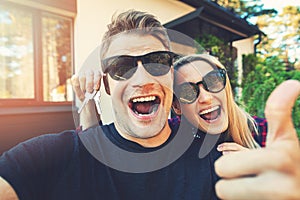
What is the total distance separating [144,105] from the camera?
2.21ft

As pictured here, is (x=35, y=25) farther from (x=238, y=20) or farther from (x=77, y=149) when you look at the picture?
(x=238, y=20)

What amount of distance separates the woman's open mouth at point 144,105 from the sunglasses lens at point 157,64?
8 centimetres

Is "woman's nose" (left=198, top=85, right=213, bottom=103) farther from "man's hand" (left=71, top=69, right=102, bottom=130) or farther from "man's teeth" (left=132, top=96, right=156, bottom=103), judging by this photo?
"man's hand" (left=71, top=69, right=102, bottom=130)

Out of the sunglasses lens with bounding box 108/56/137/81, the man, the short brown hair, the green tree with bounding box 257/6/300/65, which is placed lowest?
the man

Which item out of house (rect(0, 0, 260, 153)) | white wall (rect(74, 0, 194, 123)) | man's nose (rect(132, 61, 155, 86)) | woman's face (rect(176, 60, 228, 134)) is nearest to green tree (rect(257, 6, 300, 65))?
house (rect(0, 0, 260, 153))

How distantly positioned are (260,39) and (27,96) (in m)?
3.64

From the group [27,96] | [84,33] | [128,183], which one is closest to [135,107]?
[128,183]

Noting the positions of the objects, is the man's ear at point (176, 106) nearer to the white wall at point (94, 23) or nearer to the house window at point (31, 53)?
the white wall at point (94, 23)

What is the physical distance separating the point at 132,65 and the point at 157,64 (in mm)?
75

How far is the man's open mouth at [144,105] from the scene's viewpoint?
25.7 inches

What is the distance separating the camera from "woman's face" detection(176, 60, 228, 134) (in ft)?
2.34

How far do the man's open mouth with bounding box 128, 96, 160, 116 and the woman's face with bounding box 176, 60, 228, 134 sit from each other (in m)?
0.11

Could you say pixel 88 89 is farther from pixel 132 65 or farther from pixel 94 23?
pixel 94 23

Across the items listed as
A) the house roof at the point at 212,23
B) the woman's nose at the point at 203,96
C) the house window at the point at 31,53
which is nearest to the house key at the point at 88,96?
the woman's nose at the point at 203,96
